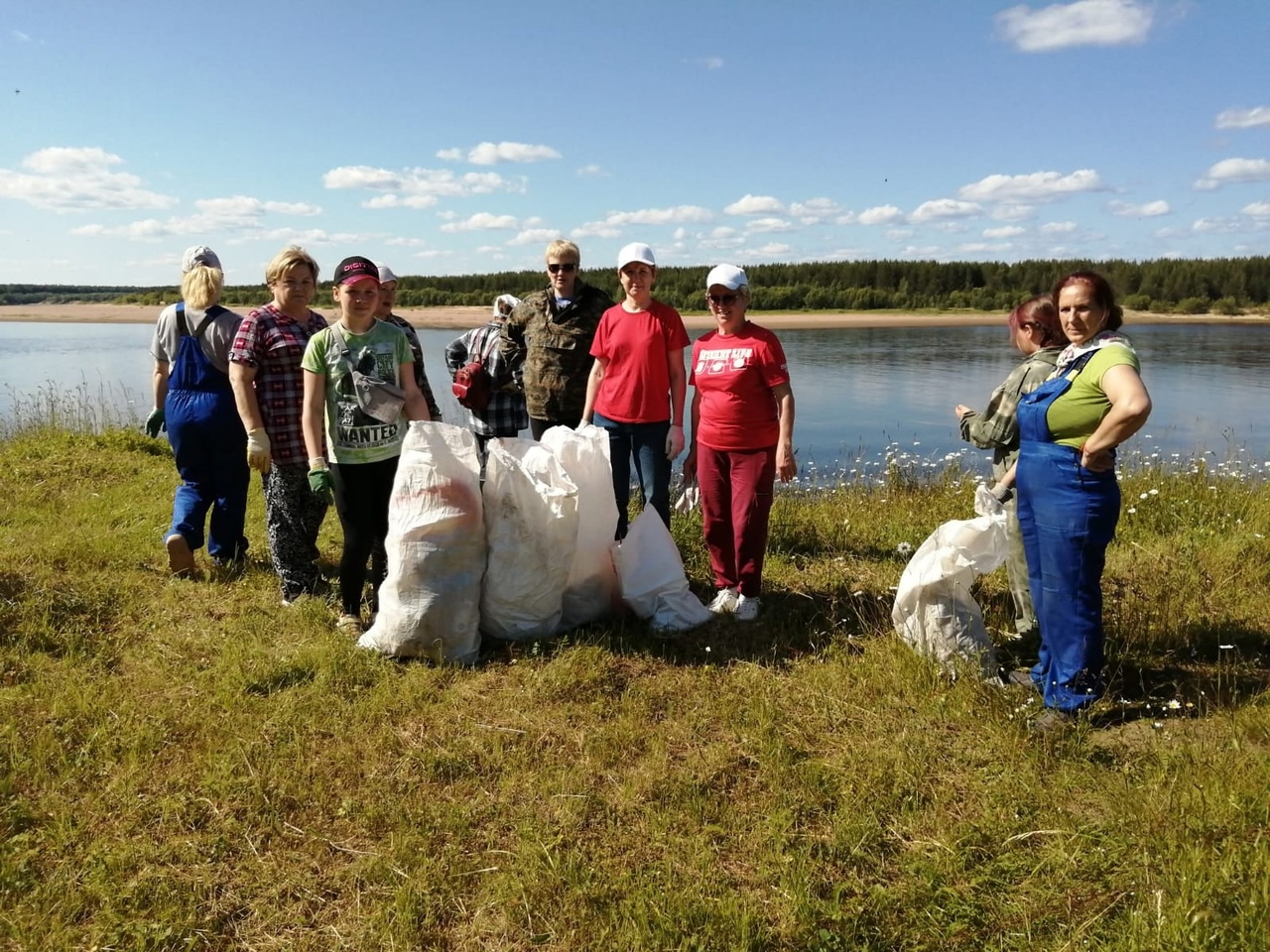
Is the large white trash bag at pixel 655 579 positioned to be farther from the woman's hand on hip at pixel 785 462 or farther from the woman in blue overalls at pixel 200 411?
the woman in blue overalls at pixel 200 411

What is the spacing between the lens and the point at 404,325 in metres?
3.78

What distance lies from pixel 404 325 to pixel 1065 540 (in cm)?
288

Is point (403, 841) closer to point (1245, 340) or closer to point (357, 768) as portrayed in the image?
point (357, 768)

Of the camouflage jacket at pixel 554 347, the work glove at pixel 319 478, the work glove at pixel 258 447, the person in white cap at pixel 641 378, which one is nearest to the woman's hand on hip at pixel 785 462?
the person in white cap at pixel 641 378

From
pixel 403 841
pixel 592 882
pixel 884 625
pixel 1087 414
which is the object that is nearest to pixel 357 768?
pixel 403 841

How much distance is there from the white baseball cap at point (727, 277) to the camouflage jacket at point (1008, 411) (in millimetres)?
1100

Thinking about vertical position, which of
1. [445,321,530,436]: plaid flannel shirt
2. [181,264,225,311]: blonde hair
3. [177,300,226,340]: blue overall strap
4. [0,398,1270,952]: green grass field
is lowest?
[0,398,1270,952]: green grass field

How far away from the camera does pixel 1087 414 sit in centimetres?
244

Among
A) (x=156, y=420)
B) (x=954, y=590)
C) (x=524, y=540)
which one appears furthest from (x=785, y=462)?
(x=156, y=420)

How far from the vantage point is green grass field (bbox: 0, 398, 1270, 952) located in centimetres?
184

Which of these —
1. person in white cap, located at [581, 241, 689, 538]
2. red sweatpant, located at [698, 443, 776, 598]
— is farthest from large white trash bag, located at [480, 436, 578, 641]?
red sweatpant, located at [698, 443, 776, 598]

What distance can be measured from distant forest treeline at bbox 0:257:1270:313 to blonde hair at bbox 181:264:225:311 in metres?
43.0

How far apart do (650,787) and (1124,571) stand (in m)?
3.05

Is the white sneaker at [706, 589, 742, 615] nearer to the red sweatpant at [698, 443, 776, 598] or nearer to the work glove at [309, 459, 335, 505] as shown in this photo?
the red sweatpant at [698, 443, 776, 598]
